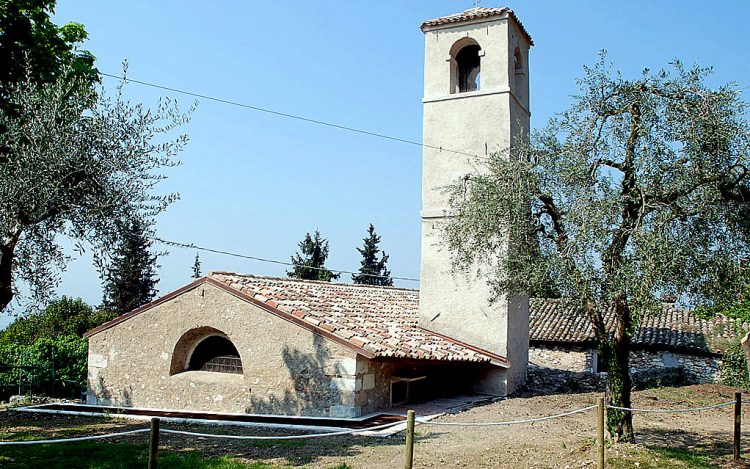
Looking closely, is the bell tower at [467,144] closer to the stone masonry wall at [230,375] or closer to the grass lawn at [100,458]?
the stone masonry wall at [230,375]

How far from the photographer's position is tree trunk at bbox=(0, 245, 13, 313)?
382 inches

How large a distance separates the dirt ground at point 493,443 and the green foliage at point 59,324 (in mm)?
16753

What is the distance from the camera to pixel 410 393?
646 inches

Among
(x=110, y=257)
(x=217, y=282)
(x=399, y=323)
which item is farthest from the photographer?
(x=399, y=323)

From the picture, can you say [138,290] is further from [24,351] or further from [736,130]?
[736,130]

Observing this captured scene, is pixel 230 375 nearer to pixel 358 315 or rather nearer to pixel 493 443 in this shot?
pixel 358 315

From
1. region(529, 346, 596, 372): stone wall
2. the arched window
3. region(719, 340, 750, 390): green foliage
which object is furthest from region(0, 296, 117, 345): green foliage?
region(719, 340, 750, 390): green foliage

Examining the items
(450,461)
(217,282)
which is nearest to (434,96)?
(217,282)

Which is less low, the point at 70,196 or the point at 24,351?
the point at 70,196

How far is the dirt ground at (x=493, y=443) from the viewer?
925 centimetres

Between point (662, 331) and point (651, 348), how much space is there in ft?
5.24

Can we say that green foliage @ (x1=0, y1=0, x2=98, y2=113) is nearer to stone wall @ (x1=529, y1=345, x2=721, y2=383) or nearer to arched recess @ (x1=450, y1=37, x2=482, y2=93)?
arched recess @ (x1=450, y1=37, x2=482, y2=93)

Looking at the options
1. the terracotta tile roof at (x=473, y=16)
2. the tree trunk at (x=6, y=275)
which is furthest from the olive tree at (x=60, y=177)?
the terracotta tile roof at (x=473, y=16)

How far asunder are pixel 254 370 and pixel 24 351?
12016 millimetres
